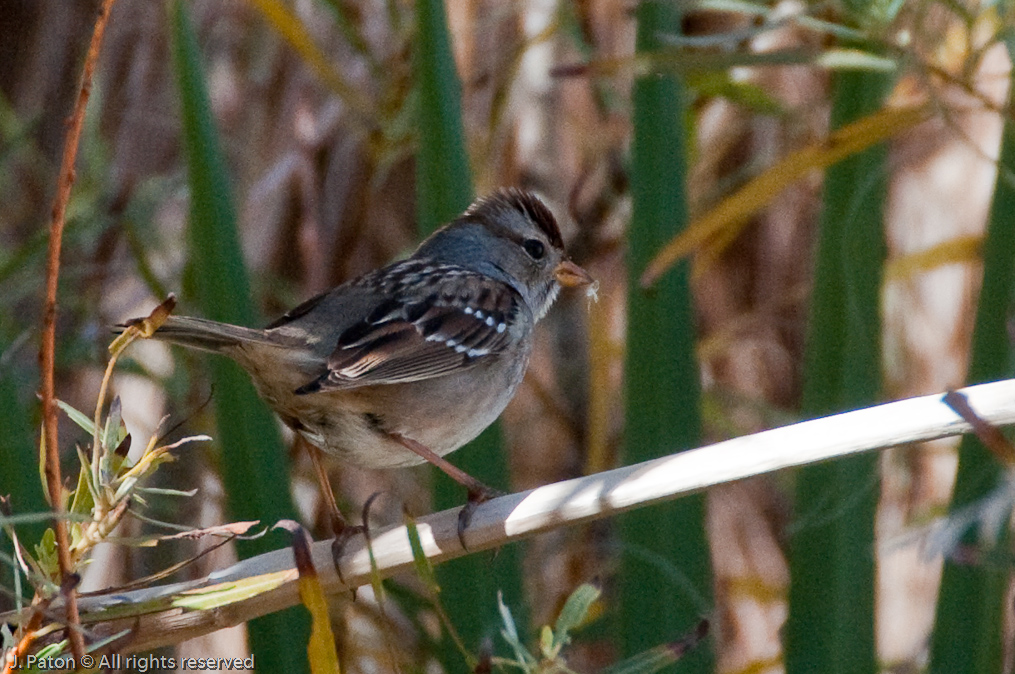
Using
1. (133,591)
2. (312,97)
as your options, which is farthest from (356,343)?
(312,97)

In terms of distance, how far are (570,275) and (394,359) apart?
663 mm

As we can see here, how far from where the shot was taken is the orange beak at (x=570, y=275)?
246 cm

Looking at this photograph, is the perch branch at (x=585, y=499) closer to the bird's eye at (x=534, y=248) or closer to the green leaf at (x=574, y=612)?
the green leaf at (x=574, y=612)

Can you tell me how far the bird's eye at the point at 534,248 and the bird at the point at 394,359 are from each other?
13 centimetres

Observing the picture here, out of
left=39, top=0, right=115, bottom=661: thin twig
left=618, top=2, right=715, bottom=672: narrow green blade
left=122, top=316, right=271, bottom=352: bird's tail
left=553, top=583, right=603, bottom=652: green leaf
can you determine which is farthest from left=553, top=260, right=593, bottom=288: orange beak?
left=39, top=0, right=115, bottom=661: thin twig

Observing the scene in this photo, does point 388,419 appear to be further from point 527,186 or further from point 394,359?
point 527,186

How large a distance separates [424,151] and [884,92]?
33.0 inches

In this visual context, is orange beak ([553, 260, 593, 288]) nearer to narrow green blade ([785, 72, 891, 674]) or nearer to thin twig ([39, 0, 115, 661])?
narrow green blade ([785, 72, 891, 674])

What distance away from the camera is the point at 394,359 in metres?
1.94

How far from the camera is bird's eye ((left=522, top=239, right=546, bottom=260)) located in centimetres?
251

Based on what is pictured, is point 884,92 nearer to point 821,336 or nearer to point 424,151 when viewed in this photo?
point 821,336

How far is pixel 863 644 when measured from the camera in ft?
6.15

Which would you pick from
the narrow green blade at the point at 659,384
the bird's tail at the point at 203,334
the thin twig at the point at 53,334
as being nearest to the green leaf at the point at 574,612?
the thin twig at the point at 53,334

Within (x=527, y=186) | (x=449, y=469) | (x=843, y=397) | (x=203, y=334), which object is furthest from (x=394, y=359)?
(x=527, y=186)
